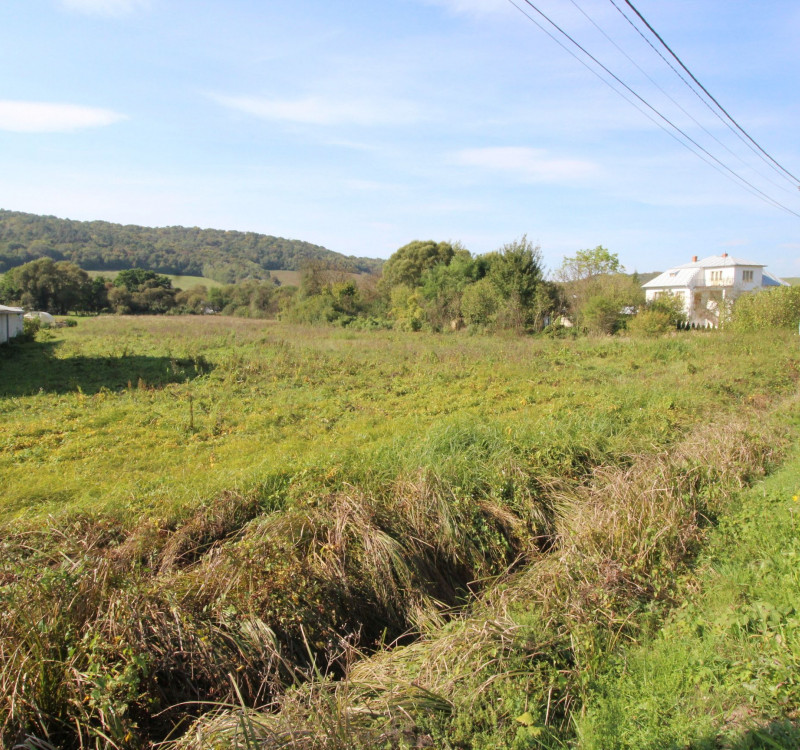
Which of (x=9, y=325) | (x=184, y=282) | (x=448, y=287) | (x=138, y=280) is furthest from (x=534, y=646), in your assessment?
(x=184, y=282)

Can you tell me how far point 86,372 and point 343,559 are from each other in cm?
1264

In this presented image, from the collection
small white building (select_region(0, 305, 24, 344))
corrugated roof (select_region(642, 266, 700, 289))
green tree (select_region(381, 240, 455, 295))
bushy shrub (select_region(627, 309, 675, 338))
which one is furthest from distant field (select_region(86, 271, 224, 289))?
bushy shrub (select_region(627, 309, 675, 338))

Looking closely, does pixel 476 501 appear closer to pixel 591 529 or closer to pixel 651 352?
pixel 591 529

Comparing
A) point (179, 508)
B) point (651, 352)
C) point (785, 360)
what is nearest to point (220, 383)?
point (179, 508)

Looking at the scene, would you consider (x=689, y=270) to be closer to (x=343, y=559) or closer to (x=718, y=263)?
(x=718, y=263)

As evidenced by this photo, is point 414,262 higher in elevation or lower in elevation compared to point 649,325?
higher

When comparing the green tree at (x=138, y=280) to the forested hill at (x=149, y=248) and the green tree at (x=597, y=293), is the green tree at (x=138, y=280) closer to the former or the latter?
the forested hill at (x=149, y=248)

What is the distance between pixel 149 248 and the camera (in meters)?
93.6

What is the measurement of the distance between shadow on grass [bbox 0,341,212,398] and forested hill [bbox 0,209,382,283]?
36466 mm

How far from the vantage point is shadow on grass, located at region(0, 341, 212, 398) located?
41.0ft

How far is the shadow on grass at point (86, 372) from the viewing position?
41.0 feet

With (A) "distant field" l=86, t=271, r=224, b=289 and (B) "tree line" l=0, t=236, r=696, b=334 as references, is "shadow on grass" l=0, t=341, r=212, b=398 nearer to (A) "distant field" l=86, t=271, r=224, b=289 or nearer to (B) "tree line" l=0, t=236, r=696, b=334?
(B) "tree line" l=0, t=236, r=696, b=334

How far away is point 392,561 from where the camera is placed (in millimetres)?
5023

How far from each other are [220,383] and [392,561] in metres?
9.43
